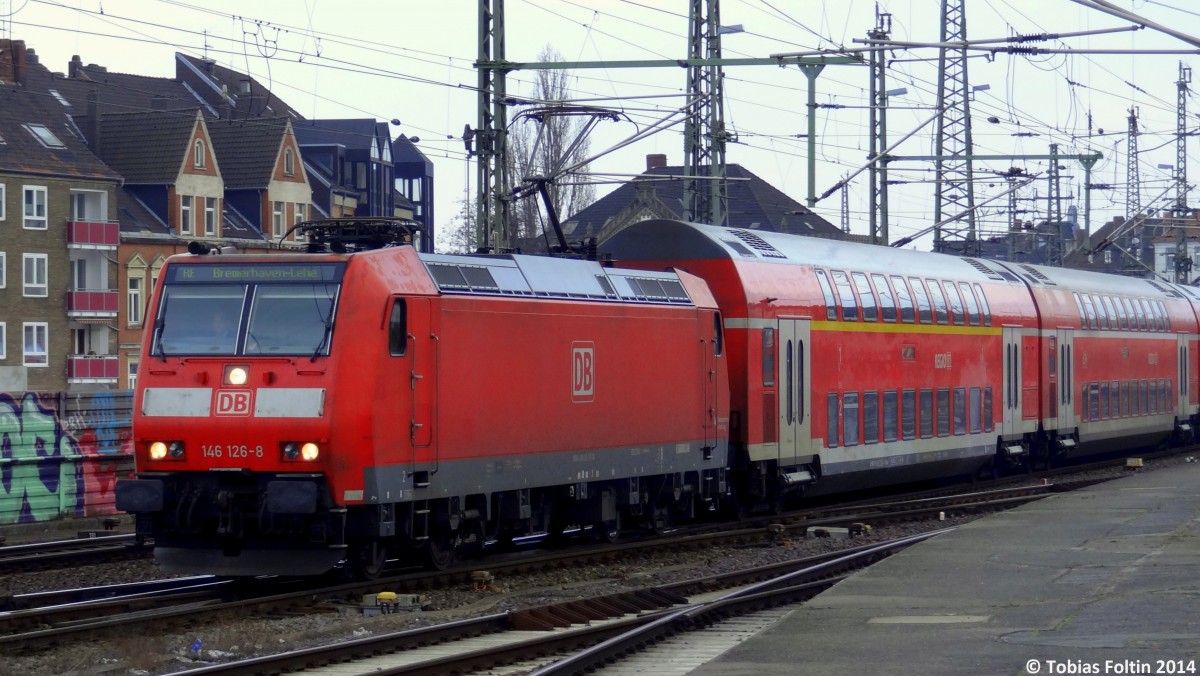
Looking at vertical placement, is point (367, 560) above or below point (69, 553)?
above

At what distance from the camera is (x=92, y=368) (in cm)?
5597

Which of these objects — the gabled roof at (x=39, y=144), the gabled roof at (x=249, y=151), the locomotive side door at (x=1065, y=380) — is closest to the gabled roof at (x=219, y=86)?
the gabled roof at (x=249, y=151)

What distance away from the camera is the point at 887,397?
26.8 m

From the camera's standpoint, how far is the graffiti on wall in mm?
22766

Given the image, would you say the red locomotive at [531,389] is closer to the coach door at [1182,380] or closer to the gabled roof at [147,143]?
the coach door at [1182,380]

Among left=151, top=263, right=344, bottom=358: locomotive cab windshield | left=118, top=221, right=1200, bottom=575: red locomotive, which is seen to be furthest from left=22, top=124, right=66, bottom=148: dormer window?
left=151, top=263, right=344, bottom=358: locomotive cab windshield

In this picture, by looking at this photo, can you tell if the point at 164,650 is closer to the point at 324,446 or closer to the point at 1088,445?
the point at 324,446

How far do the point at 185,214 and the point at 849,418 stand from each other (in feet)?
131

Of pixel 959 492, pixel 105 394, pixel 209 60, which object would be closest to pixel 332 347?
pixel 105 394

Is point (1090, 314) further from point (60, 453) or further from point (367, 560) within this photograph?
point (367, 560)

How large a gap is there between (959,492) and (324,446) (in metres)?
16.9

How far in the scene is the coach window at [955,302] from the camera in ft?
96.1

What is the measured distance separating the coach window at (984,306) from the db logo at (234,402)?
61.3 ft

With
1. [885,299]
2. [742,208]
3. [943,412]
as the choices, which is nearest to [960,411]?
[943,412]
